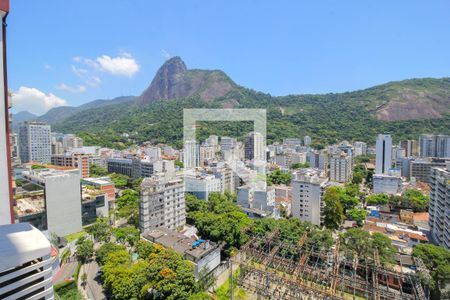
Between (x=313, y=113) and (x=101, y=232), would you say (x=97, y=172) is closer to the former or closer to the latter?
(x=101, y=232)

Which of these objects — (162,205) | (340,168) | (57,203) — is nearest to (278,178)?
(340,168)

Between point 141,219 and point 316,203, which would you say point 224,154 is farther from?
point 141,219

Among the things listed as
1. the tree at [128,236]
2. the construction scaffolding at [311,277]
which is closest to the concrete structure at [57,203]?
the tree at [128,236]

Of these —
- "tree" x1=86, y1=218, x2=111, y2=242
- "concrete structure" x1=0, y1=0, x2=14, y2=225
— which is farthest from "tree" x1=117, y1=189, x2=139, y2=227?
"concrete structure" x1=0, y1=0, x2=14, y2=225

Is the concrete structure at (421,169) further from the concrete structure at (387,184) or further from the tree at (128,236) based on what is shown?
the tree at (128,236)

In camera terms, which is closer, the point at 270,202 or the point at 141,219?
the point at 141,219

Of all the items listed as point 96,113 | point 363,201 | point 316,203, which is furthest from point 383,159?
point 96,113
